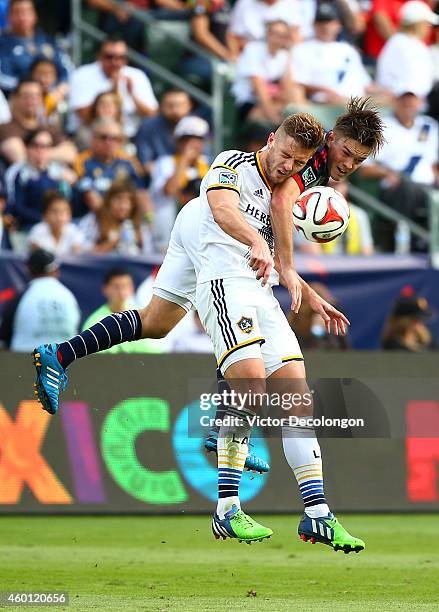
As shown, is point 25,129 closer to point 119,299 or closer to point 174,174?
point 174,174

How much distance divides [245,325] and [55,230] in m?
6.38

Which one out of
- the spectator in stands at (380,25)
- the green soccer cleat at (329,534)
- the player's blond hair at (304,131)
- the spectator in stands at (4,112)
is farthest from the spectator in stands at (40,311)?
the spectator in stands at (380,25)

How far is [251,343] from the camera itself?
7.88 meters

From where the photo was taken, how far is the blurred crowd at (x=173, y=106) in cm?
1437

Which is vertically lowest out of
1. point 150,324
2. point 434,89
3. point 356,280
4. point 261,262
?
point 261,262

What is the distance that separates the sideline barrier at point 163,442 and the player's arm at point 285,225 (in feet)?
11.4

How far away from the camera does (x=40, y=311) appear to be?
1220 cm

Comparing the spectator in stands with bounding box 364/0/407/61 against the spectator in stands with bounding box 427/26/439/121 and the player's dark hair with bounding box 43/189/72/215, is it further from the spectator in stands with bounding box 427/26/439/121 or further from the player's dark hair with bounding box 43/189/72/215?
the player's dark hair with bounding box 43/189/72/215

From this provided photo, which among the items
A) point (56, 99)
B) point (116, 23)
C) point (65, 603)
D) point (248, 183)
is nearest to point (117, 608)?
point (65, 603)

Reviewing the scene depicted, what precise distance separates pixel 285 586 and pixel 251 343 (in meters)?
1.80

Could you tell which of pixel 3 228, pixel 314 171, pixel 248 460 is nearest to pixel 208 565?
pixel 248 460

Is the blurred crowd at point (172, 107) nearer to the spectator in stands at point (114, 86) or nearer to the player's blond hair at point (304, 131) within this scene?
the spectator in stands at point (114, 86)

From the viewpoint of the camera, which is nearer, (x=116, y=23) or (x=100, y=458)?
(x=100, y=458)

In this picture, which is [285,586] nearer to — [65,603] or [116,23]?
[65,603]
